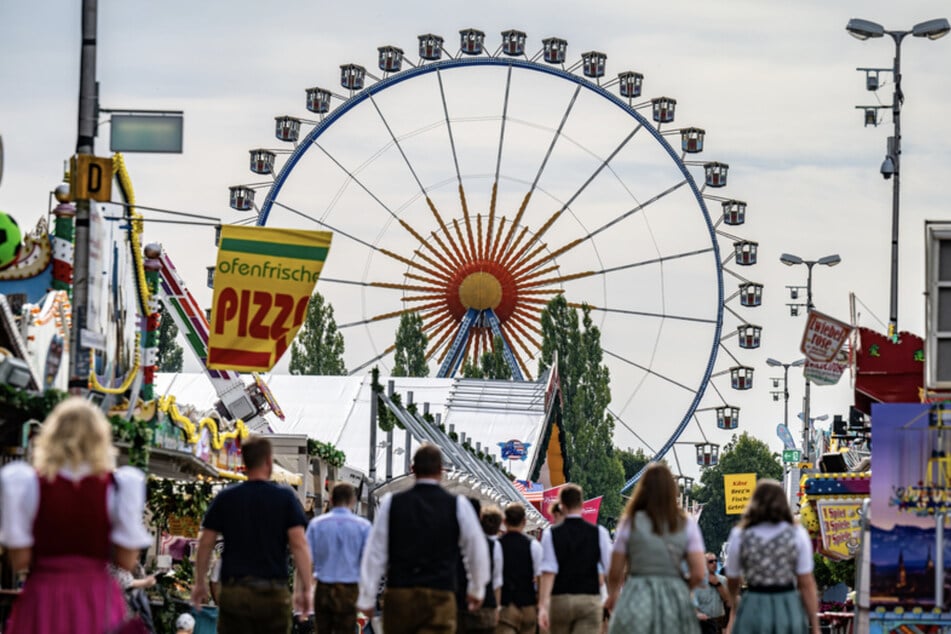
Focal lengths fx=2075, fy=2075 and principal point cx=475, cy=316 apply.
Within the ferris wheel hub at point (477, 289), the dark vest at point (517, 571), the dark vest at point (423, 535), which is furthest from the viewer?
the ferris wheel hub at point (477, 289)

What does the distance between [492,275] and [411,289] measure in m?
2.24

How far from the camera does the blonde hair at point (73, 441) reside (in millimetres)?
8602

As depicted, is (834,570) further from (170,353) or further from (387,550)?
(170,353)

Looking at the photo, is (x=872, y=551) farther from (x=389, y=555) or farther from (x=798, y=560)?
(x=389, y=555)

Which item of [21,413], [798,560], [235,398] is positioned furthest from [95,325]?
[235,398]

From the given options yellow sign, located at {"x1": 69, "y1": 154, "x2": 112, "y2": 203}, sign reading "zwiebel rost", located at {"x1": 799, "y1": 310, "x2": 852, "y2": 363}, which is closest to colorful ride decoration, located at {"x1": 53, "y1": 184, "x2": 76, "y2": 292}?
yellow sign, located at {"x1": 69, "y1": 154, "x2": 112, "y2": 203}

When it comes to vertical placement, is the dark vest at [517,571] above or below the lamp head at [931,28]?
below

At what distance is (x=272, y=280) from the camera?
1922 cm

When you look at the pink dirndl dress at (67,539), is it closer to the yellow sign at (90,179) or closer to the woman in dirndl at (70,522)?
the woman in dirndl at (70,522)

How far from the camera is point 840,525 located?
82.6 feet

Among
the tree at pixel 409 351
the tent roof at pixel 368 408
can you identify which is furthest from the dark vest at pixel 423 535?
the tree at pixel 409 351

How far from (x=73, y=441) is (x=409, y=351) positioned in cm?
7636

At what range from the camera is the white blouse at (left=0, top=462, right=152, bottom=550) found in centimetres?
862

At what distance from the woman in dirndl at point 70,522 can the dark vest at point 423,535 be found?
284 cm
